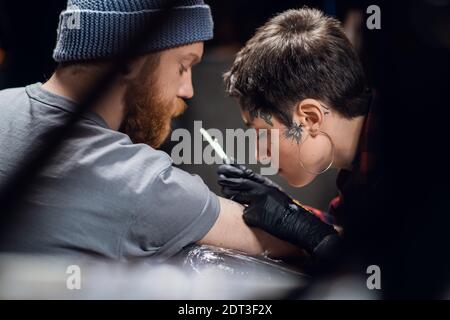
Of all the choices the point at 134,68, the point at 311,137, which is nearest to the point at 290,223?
the point at 311,137

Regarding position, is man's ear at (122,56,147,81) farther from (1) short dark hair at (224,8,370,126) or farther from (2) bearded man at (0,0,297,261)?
(1) short dark hair at (224,8,370,126)

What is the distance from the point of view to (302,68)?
1585 millimetres

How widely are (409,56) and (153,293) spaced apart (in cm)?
86

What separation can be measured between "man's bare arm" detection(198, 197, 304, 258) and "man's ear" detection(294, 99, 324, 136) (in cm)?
31

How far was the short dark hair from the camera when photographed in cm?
158

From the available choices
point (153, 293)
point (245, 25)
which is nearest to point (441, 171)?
point (153, 293)

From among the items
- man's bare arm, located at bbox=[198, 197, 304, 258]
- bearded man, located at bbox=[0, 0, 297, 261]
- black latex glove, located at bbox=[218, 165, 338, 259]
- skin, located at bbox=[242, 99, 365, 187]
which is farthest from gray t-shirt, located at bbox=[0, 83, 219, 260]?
skin, located at bbox=[242, 99, 365, 187]

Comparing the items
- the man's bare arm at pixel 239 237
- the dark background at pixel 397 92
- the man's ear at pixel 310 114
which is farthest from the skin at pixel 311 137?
the man's bare arm at pixel 239 237

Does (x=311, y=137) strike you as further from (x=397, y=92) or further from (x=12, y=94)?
(x=12, y=94)

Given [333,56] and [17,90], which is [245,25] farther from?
[17,90]

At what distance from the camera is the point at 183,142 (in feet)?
5.91

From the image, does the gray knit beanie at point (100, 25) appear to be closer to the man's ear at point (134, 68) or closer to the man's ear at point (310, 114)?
the man's ear at point (134, 68)

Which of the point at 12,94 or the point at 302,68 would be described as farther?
the point at 302,68

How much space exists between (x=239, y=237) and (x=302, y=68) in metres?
0.50
